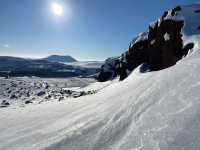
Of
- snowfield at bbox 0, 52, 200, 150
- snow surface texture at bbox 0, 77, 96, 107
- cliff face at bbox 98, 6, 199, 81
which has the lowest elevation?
snow surface texture at bbox 0, 77, 96, 107

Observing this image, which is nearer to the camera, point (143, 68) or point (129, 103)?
point (129, 103)

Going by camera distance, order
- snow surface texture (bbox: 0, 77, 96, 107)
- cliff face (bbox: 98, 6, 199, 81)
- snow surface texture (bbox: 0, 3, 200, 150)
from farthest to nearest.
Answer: snow surface texture (bbox: 0, 77, 96, 107)
cliff face (bbox: 98, 6, 199, 81)
snow surface texture (bbox: 0, 3, 200, 150)

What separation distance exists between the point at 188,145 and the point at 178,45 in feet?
51.5

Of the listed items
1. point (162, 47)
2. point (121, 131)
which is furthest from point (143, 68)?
point (121, 131)

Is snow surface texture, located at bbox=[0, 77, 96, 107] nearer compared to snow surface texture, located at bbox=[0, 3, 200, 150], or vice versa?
snow surface texture, located at bbox=[0, 3, 200, 150]

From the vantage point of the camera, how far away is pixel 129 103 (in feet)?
22.1

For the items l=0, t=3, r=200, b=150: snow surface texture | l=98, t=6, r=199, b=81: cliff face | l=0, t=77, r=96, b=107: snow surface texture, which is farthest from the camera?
l=0, t=77, r=96, b=107: snow surface texture

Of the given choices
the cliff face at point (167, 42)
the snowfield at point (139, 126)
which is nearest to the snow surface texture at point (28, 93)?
the cliff face at point (167, 42)

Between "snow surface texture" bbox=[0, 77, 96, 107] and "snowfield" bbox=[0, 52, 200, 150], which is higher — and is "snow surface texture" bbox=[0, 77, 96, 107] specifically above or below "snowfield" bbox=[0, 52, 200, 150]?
below

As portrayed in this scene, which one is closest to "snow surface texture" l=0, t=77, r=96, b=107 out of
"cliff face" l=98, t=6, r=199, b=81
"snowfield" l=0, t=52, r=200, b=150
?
"cliff face" l=98, t=6, r=199, b=81

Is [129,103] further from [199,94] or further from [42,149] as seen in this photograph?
[42,149]

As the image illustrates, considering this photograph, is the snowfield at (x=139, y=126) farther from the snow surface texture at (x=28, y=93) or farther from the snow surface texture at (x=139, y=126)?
the snow surface texture at (x=28, y=93)

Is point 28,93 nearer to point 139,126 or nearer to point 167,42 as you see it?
point 167,42

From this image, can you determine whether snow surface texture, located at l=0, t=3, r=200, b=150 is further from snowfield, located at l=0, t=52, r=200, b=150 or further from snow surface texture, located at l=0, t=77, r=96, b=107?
snow surface texture, located at l=0, t=77, r=96, b=107
